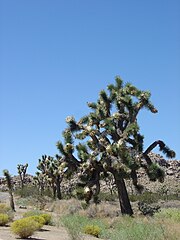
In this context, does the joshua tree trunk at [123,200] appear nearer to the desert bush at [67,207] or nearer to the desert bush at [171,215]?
the desert bush at [171,215]

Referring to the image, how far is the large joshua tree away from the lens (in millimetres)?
19859

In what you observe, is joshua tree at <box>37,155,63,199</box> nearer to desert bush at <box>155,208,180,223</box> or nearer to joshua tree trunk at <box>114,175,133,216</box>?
joshua tree trunk at <box>114,175,133,216</box>

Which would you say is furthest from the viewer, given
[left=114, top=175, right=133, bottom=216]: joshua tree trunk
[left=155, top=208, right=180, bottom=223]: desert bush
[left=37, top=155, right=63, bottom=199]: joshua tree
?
[left=37, top=155, right=63, bottom=199]: joshua tree

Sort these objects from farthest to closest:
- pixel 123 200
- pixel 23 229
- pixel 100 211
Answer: pixel 100 211, pixel 123 200, pixel 23 229

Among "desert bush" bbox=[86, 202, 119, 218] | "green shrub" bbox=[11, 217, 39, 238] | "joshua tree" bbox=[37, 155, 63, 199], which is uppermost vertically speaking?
"joshua tree" bbox=[37, 155, 63, 199]

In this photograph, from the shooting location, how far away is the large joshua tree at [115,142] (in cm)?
1986

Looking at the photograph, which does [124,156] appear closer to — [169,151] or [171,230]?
[169,151]

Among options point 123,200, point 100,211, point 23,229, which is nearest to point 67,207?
point 100,211

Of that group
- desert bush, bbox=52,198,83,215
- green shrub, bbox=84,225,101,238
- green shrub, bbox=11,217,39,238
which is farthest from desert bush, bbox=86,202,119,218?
green shrub, bbox=11,217,39,238

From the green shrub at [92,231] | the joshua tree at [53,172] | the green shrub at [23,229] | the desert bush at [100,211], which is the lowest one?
the green shrub at [92,231]

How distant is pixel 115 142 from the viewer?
2125 centimetres

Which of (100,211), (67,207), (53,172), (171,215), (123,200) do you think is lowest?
(171,215)

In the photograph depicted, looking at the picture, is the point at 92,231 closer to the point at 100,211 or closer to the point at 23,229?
the point at 23,229

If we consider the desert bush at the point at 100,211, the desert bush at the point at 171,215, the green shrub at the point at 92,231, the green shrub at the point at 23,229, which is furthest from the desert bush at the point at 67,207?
the green shrub at the point at 23,229
